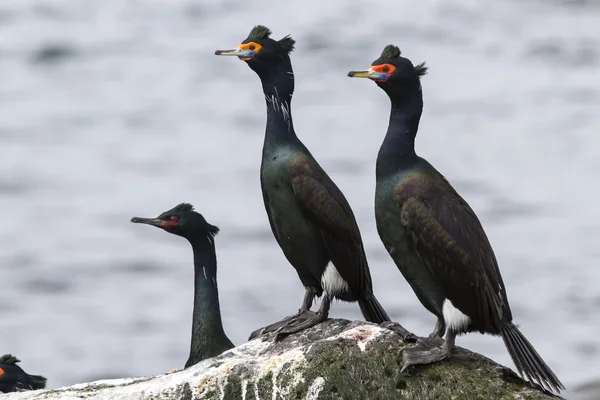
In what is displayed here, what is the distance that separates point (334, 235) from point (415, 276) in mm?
1057

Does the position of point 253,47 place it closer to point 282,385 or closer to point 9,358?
point 282,385

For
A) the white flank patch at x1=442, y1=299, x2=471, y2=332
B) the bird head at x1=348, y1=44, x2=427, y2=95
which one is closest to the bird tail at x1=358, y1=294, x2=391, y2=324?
the white flank patch at x1=442, y1=299, x2=471, y2=332

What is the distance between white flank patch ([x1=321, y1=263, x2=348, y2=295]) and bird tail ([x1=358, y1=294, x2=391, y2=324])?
213 millimetres

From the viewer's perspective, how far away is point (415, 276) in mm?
10336

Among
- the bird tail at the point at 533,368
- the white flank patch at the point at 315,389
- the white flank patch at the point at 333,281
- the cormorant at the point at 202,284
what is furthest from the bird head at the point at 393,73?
the cormorant at the point at 202,284

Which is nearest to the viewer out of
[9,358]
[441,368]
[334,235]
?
[441,368]

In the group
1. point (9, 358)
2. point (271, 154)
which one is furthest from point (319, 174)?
point (9, 358)

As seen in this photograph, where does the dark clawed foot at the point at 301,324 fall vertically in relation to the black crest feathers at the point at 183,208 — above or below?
below

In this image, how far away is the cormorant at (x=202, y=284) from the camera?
41.7ft

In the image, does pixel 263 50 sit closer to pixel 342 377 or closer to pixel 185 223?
pixel 185 223

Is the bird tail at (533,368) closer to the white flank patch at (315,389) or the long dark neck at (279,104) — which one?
the white flank patch at (315,389)

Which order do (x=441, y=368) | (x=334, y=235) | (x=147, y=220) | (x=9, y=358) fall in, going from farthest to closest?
(x=9, y=358), (x=147, y=220), (x=334, y=235), (x=441, y=368)

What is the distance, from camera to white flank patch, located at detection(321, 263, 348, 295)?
11234 mm

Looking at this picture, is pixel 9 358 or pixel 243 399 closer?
pixel 243 399
